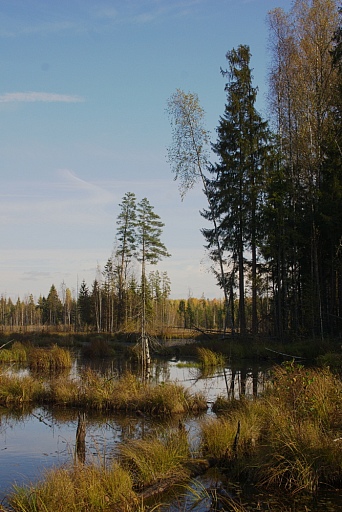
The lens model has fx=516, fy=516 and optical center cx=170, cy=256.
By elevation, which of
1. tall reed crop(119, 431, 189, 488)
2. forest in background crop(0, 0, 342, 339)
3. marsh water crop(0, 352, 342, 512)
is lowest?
marsh water crop(0, 352, 342, 512)

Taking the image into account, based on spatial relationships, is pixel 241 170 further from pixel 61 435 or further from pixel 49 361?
pixel 61 435

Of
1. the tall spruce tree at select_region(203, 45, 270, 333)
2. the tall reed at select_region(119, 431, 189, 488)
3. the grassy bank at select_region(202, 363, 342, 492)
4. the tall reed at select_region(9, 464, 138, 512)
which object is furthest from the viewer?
the tall spruce tree at select_region(203, 45, 270, 333)

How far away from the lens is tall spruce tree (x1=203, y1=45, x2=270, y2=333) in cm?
2664

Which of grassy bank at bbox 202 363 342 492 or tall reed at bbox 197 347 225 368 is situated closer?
grassy bank at bbox 202 363 342 492

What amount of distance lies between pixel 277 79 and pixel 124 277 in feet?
93.0

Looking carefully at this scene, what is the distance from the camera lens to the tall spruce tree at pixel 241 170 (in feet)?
87.4

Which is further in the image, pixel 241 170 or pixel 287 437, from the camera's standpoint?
pixel 241 170

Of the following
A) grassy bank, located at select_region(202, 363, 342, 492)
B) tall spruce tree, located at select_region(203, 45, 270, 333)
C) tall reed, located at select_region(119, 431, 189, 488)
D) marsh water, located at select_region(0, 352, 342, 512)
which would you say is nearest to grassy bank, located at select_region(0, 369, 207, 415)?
marsh water, located at select_region(0, 352, 342, 512)

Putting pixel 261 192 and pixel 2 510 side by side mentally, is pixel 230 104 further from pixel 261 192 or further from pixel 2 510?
pixel 2 510

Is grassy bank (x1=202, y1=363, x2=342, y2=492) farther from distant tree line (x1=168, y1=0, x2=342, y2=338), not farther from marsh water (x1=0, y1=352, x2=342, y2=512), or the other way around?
distant tree line (x1=168, y1=0, x2=342, y2=338)

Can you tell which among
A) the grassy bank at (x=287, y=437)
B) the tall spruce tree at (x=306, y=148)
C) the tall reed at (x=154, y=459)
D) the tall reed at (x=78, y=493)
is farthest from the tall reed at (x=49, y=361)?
the tall reed at (x=78, y=493)

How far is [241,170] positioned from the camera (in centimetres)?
2667

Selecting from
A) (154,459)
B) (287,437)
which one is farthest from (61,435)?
(287,437)

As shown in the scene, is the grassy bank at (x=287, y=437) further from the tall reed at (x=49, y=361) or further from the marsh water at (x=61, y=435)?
the tall reed at (x=49, y=361)
